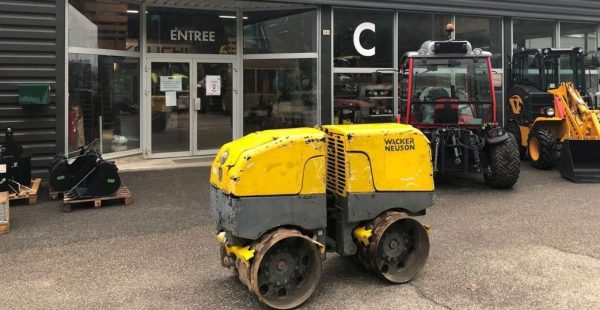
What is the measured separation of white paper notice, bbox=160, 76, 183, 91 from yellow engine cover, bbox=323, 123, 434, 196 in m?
7.51

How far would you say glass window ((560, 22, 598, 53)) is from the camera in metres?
14.6

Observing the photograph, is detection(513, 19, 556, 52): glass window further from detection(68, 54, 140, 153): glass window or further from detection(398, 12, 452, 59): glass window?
detection(68, 54, 140, 153): glass window

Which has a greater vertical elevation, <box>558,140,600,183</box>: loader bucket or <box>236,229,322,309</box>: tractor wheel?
<box>558,140,600,183</box>: loader bucket

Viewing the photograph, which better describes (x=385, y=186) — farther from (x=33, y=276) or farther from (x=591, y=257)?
(x=33, y=276)

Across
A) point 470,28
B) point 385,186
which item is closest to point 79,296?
point 385,186

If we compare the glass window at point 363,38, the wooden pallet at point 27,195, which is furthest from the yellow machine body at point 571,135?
the wooden pallet at point 27,195

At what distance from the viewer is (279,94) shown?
1220 centimetres

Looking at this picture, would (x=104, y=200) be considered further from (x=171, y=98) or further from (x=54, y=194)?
(x=171, y=98)

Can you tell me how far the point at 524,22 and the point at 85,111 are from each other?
1089cm

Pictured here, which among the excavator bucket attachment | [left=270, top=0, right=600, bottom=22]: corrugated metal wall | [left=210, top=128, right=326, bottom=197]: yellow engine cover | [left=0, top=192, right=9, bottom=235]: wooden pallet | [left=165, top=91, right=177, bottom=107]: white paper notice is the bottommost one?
[left=0, top=192, right=9, bottom=235]: wooden pallet

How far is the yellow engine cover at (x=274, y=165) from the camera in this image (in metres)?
4.00

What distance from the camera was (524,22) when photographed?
13.9m

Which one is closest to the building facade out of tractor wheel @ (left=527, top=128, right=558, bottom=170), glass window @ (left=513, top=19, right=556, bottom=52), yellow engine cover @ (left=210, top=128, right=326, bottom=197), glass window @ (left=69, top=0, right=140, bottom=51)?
glass window @ (left=69, top=0, right=140, bottom=51)

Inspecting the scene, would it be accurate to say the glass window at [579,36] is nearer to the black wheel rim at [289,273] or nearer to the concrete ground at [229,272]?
the concrete ground at [229,272]
